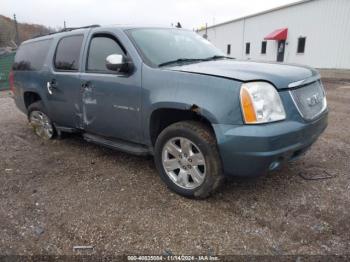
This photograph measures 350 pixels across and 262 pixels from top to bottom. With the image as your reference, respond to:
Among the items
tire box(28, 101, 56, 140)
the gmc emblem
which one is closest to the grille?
the gmc emblem

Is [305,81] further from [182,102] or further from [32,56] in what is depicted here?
[32,56]

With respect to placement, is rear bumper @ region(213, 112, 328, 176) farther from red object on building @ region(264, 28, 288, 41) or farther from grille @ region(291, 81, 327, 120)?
red object on building @ region(264, 28, 288, 41)

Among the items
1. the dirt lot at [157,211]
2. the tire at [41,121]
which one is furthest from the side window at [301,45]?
the tire at [41,121]

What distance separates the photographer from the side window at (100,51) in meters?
3.63

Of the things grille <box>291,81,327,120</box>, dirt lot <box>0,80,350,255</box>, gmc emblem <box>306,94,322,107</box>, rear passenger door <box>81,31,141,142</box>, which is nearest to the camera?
dirt lot <box>0,80,350,255</box>

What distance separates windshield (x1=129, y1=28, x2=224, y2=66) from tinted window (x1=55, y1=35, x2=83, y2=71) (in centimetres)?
101

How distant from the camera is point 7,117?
24.6ft

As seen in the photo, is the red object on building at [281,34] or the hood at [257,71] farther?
the red object on building at [281,34]

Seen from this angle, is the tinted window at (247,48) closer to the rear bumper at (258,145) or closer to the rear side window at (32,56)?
the rear side window at (32,56)

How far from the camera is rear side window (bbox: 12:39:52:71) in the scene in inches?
190

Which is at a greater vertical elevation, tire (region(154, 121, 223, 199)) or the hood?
the hood

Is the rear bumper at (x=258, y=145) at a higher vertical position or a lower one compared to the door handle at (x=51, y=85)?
lower

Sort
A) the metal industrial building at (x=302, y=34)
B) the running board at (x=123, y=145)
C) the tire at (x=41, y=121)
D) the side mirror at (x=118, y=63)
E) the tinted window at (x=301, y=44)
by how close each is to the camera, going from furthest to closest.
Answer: the tinted window at (x=301, y=44)
the metal industrial building at (x=302, y=34)
the tire at (x=41, y=121)
the running board at (x=123, y=145)
the side mirror at (x=118, y=63)

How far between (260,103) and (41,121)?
415cm
